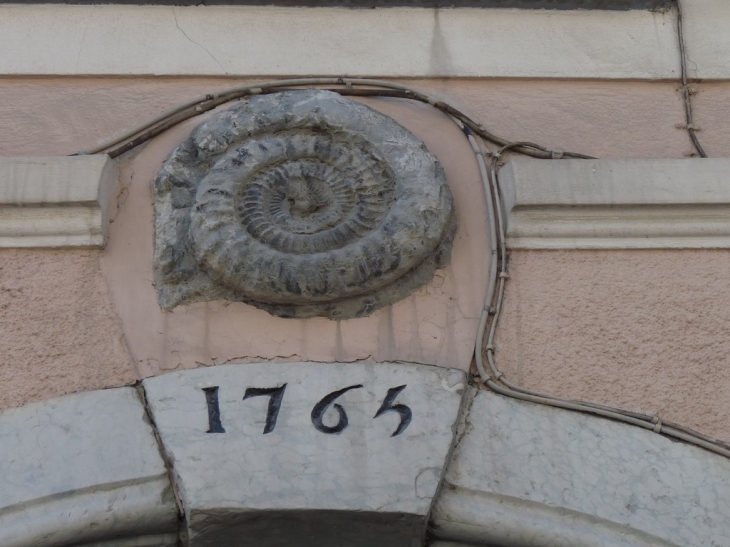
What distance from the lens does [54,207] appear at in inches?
123

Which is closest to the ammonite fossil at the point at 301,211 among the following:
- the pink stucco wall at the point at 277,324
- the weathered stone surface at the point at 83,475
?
the pink stucco wall at the point at 277,324

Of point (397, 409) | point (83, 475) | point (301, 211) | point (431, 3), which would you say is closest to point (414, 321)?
point (397, 409)

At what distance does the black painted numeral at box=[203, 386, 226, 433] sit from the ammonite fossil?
28 centimetres

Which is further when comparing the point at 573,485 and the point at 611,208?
the point at 611,208

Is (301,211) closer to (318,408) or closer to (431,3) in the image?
(318,408)

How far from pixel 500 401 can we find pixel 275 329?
59cm

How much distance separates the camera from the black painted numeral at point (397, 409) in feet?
9.32

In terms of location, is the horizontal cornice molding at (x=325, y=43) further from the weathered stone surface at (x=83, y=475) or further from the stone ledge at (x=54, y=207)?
the weathered stone surface at (x=83, y=475)

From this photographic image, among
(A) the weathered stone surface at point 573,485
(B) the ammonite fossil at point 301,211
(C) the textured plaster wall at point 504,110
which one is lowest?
(A) the weathered stone surface at point 573,485

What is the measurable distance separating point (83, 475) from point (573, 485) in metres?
1.13

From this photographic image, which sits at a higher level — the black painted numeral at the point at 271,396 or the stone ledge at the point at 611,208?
the stone ledge at the point at 611,208

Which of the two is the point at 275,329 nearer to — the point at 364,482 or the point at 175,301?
the point at 175,301

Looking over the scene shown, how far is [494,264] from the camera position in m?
3.11

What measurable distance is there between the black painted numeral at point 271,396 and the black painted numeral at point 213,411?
0.07 m
